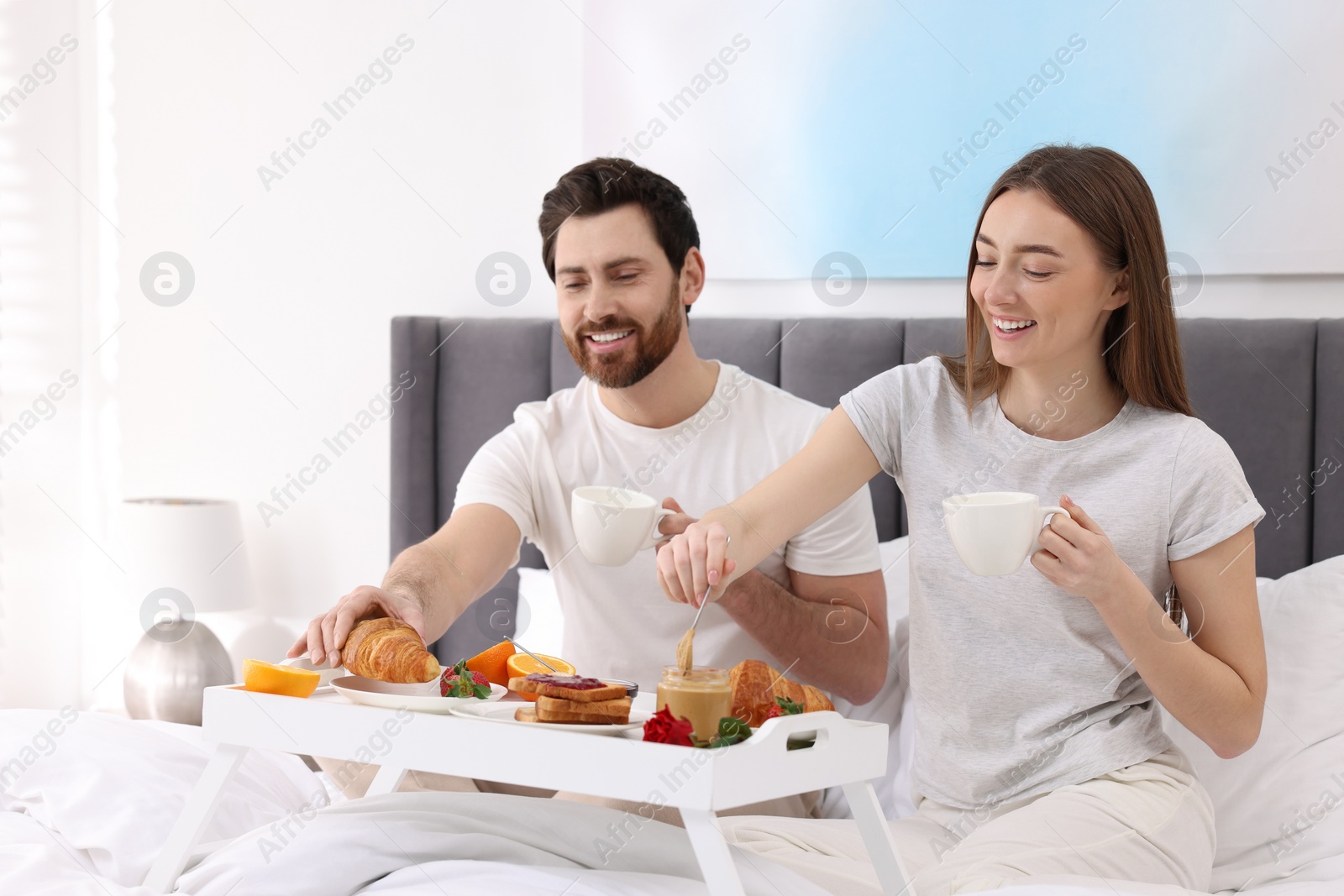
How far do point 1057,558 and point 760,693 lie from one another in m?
0.35

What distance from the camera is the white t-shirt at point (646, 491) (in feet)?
5.97

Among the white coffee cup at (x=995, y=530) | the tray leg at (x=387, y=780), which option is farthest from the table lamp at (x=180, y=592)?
the white coffee cup at (x=995, y=530)

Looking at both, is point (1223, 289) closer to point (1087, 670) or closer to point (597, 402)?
point (1087, 670)

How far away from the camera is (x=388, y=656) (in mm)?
1227

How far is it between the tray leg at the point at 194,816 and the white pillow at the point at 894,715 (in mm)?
958

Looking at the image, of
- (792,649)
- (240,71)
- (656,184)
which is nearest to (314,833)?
(792,649)

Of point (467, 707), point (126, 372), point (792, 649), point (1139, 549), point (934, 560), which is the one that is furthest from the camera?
point (126, 372)

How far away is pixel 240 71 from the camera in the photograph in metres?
3.06

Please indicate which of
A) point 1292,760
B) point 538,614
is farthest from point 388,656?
point 1292,760

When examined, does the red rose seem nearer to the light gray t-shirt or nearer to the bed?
the bed

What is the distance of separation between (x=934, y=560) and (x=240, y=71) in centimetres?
243

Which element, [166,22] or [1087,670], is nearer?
[1087,670]

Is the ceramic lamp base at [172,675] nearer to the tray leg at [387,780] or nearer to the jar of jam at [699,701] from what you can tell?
the tray leg at [387,780]

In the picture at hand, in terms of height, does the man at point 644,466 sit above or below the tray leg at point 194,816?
above
